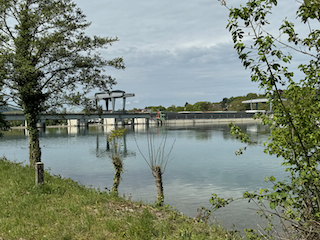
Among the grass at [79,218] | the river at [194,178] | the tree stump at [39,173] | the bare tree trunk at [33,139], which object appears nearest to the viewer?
the grass at [79,218]

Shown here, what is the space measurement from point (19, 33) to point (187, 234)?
1669 cm

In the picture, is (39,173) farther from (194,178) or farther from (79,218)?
(194,178)

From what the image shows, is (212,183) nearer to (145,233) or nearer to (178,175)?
(178,175)

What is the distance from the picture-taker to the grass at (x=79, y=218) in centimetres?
817

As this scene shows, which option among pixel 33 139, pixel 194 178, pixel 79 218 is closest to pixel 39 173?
pixel 79 218

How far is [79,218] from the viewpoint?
363 inches

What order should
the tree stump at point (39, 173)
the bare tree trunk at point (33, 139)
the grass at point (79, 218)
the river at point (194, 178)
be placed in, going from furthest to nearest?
the bare tree trunk at point (33, 139), the river at point (194, 178), the tree stump at point (39, 173), the grass at point (79, 218)

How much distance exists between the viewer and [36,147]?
19578 mm

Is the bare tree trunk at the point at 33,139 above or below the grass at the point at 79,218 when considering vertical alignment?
above

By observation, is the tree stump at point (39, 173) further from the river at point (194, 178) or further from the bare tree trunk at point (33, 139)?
the bare tree trunk at point (33, 139)

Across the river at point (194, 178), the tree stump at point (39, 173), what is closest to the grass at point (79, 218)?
the tree stump at point (39, 173)

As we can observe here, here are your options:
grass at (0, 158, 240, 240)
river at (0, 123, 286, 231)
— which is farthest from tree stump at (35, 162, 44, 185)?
river at (0, 123, 286, 231)

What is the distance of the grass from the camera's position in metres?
8.17

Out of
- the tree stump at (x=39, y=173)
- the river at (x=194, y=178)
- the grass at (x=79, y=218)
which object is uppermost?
the tree stump at (x=39, y=173)
